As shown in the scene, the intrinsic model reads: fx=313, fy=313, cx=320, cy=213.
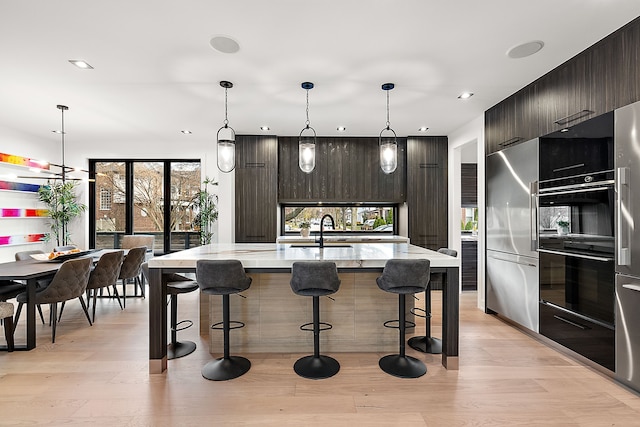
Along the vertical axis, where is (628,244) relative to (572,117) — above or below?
below

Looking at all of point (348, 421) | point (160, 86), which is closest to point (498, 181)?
point (348, 421)

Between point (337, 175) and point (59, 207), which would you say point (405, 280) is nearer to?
point (337, 175)

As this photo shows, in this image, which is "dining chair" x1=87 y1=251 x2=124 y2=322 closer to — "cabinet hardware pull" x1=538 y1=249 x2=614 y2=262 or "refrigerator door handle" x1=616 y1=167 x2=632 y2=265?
"cabinet hardware pull" x1=538 y1=249 x2=614 y2=262

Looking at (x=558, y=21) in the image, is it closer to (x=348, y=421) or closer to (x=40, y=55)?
(x=348, y=421)

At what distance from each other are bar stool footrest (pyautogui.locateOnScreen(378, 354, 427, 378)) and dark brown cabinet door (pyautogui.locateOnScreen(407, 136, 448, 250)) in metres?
2.90

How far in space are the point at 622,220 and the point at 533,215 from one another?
3.06ft

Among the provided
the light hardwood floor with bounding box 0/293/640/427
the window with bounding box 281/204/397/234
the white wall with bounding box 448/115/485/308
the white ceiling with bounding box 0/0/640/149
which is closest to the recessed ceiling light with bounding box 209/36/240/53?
the white ceiling with bounding box 0/0/640/149

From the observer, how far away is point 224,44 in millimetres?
2488

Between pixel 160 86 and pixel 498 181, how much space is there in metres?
3.98

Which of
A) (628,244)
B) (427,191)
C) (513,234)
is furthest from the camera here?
(427,191)

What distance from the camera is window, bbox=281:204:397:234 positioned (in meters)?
5.90

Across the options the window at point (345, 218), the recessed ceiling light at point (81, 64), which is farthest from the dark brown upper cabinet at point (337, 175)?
the recessed ceiling light at point (81, 64)

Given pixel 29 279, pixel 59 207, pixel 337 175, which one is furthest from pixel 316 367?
pixel 59 207

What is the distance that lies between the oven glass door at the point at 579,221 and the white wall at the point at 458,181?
1.07 m
